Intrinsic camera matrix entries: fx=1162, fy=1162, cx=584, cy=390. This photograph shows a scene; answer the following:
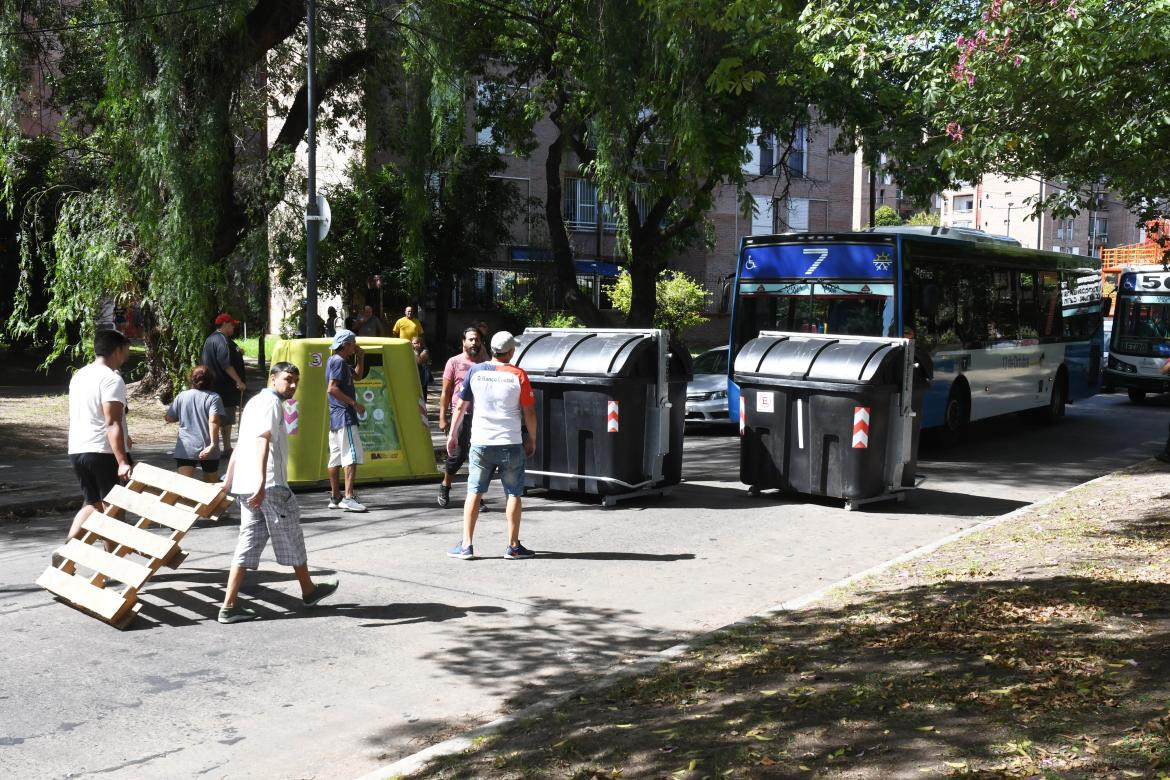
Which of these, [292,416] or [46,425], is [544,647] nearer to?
[292,416]

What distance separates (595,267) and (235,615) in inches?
1304

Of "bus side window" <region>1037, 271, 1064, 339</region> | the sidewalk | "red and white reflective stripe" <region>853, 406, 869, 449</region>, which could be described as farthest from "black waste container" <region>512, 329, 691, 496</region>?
"bus side window" <region>1037, 271, 1064, 339</region>

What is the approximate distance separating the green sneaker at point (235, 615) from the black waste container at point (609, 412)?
4.74m

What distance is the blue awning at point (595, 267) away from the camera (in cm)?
3938

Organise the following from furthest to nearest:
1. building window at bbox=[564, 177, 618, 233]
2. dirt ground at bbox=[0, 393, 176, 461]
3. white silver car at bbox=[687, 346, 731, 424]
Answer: building window at bbox=[564, 177, 618, 233]
white silver car at bbox=[687, 346, 731, 424]
dirt ground at bbox=[0, 393, 176, 461]

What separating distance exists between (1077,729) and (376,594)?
4507 millimetres

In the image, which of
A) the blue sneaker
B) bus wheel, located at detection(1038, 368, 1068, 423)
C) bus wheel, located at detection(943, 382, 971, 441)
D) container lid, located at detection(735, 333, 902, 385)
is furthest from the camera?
bus wheel, located at detection(1038, 368, 1068, 423)

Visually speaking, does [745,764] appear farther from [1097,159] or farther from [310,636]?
[1097,159]

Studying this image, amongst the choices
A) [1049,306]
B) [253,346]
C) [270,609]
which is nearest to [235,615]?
[270,609]

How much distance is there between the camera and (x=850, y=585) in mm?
7594

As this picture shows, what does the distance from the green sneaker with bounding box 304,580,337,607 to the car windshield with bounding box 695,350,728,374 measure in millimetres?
11966

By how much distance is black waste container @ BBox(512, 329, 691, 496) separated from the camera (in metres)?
11.2

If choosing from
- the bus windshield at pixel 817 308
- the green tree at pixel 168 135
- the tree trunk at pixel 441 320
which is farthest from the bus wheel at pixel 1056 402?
the tree trunk at pixel 441 320

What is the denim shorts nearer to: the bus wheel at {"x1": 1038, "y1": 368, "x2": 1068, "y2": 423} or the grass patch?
the bus wheel at {"x1": 1038, "y1": 368, "x2": 1068, "y2": 423}
